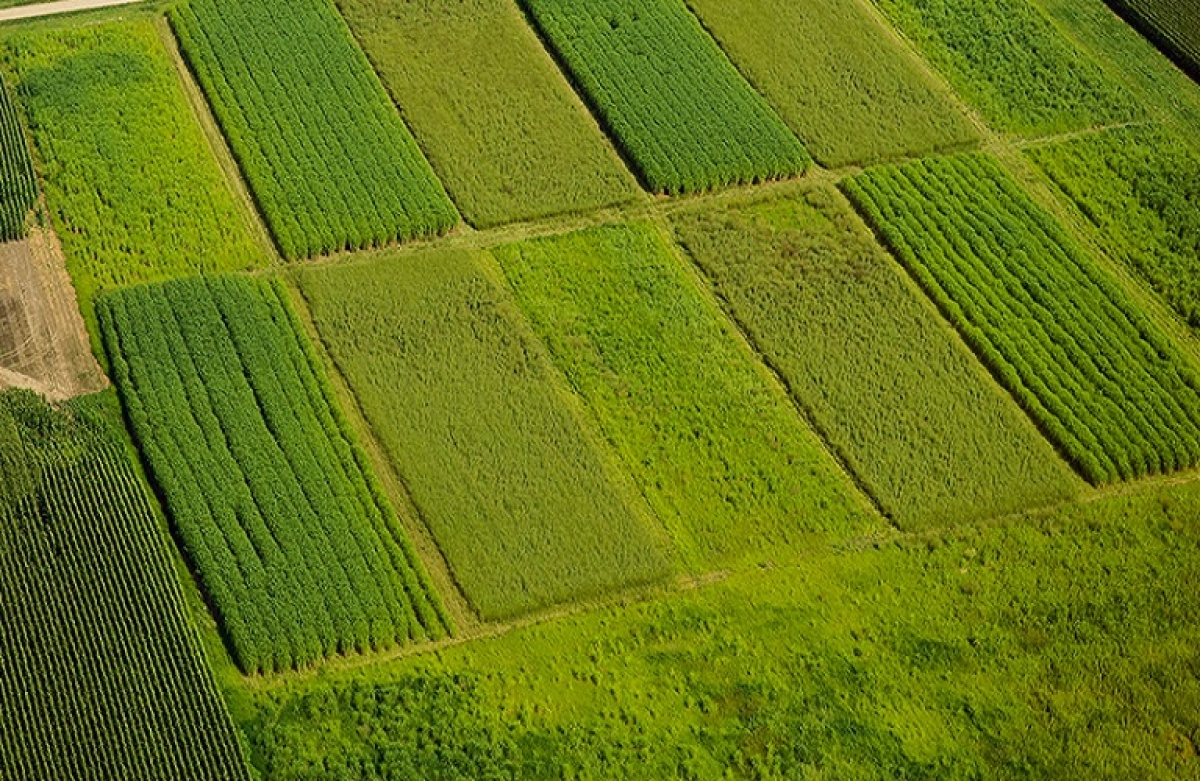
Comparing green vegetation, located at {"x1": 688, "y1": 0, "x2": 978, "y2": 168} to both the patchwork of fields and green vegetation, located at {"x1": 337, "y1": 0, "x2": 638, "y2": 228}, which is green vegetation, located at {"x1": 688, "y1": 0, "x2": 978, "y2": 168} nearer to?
the patchwork of fields

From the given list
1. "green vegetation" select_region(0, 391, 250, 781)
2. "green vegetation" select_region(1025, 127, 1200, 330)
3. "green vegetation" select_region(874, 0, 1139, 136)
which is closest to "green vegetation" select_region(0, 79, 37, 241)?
"green vegetation" select_region(0, 391, 250, 781)

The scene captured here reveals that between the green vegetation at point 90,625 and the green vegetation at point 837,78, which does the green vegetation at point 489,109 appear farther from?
the green vegetation at point 90,625

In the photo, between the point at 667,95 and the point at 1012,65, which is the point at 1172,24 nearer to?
the point at 1012,65

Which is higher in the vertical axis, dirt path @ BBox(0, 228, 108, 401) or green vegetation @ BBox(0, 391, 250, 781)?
green vegetation @ BBox(0, 391, 250, 781)

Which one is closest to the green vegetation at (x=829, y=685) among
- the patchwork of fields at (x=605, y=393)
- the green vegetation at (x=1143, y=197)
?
the patchwork of fields at (x=605, y=393)

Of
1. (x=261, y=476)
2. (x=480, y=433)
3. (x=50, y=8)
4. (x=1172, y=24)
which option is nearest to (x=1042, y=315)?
(x=1172, y=24)

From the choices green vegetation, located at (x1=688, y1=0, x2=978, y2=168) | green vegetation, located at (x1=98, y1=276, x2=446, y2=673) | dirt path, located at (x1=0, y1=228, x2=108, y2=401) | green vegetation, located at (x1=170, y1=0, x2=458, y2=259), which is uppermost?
green vegetation, located at (x1=688, y1=0, x2=978, y2=168)

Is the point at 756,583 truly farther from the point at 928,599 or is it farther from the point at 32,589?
the point at 32,589
